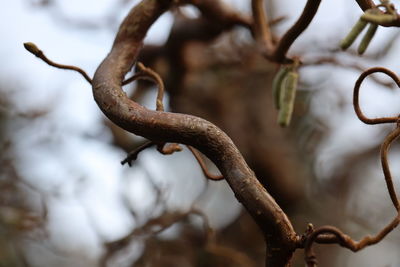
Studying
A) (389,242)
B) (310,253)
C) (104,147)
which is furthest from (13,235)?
(389,242)

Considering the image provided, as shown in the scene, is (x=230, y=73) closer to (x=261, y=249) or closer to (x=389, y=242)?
Result: (x=261, y=249)

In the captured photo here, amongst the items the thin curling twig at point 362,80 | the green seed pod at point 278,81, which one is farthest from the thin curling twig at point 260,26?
the thin curling twig at point 362,80

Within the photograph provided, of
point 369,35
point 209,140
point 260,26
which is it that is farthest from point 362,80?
point 260,26

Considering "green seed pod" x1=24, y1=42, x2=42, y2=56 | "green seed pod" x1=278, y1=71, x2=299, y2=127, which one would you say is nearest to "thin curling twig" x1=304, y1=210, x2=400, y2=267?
"green seed pod" x1=278, y1=71, x2=299, y2=127

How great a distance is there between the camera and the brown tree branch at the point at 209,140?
0.50 metres

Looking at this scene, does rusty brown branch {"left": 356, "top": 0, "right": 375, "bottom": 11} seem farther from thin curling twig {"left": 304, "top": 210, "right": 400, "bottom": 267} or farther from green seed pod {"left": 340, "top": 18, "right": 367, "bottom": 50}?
thin curling twig {"left": 304, "top": 210, "right": 400, "bottom": 267}

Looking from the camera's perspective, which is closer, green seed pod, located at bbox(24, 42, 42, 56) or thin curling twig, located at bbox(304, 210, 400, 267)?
thin curling twig, located at bbox(304, 210, 400, 267)

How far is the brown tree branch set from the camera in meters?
0.50

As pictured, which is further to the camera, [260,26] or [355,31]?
[260,26]

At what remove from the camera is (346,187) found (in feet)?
7.73

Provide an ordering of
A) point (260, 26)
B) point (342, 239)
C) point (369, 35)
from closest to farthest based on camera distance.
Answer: point (342, 239) < point (369, 35) < point (260, 26)

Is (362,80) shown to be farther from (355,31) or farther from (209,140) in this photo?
(209,140)

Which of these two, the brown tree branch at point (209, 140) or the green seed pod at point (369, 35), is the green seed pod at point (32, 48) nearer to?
the brown tree branch at point (209, 140)

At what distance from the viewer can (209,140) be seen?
0.54 metres
